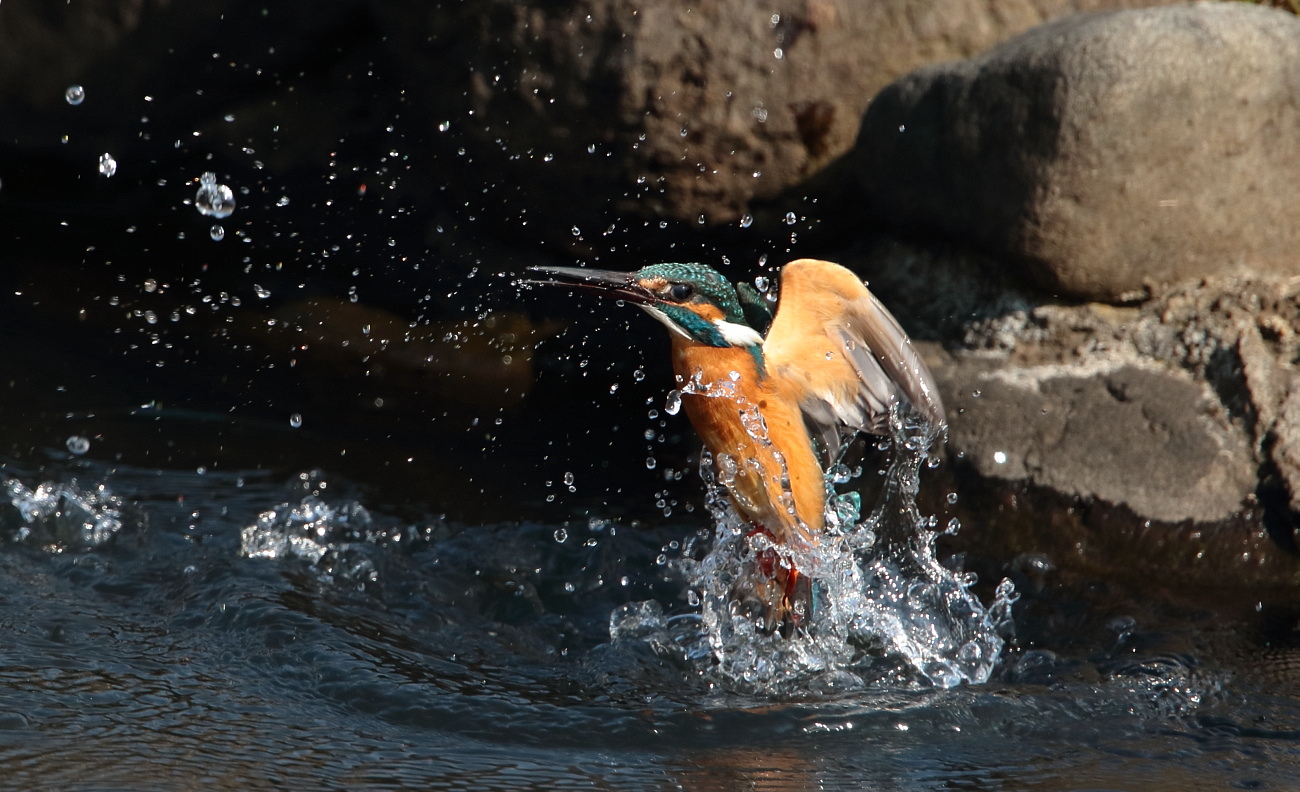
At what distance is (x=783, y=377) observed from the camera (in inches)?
139

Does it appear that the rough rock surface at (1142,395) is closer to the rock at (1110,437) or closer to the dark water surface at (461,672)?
the rock at (1110,437)

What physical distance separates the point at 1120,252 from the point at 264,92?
3.59 metres

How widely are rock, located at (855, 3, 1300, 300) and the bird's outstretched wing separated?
0.83 metres

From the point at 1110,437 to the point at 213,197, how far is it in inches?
154

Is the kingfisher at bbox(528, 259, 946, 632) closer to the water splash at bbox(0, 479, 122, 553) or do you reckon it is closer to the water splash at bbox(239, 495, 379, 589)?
the water splash at bbox(239, 495, 379, 589)

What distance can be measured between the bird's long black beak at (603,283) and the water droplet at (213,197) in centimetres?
260

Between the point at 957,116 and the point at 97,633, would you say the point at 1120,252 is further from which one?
the point at 97,633

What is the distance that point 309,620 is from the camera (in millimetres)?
3289

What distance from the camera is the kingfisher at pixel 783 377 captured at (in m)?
3.44

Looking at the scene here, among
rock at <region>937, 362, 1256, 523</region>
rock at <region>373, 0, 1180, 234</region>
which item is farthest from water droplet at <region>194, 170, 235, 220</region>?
rock at <region>937, 362, 1256, 523</region>

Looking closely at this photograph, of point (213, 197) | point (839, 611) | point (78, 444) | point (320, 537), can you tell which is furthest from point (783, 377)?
point (213, 197)

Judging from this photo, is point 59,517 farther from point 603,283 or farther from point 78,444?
point 603,283

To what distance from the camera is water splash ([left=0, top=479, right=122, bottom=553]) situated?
3650mm

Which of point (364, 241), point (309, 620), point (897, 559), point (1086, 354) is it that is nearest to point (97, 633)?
point (309, 620)
